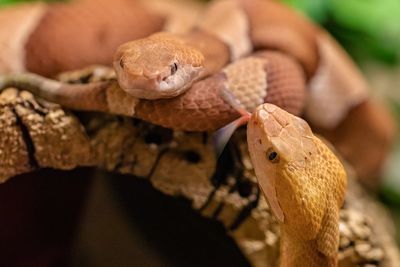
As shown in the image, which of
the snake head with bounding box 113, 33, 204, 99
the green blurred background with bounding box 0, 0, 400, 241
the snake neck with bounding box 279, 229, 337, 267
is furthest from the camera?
the green blurred background with bounding box 0, 0, 400, 241

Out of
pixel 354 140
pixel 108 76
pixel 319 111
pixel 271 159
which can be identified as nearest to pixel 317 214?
pixel 271 159

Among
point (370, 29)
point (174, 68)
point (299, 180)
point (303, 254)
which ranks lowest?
point (370, 29)

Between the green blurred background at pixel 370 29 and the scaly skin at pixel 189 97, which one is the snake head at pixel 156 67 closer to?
the scaly skin at pixel 189 97

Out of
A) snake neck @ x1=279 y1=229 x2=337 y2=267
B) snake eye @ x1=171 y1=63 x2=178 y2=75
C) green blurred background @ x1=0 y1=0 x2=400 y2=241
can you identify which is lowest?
green blurred background @ x1=0 y1=0 x2=400 y2=241

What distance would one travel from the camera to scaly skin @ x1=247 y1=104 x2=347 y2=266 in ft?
4.49

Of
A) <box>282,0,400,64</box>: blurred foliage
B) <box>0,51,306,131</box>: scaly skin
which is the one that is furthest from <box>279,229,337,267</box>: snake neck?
<box>282,0,400,64</box>: blurred foliage

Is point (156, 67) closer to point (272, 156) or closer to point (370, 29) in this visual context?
point (272, 156)

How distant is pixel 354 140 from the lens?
2443 mm

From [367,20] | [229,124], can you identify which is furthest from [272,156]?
[367,20]

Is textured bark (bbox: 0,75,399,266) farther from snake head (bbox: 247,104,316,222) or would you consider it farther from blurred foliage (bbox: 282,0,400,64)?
blurred foliage (bbox: 282,0,400,64)

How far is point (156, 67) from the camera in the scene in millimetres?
1351

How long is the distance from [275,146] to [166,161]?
0.36 meters

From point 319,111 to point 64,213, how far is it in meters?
1.04

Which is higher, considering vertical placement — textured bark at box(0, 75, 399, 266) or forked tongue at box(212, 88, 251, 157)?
forked tongue at box(212, 88, 251, 157)
